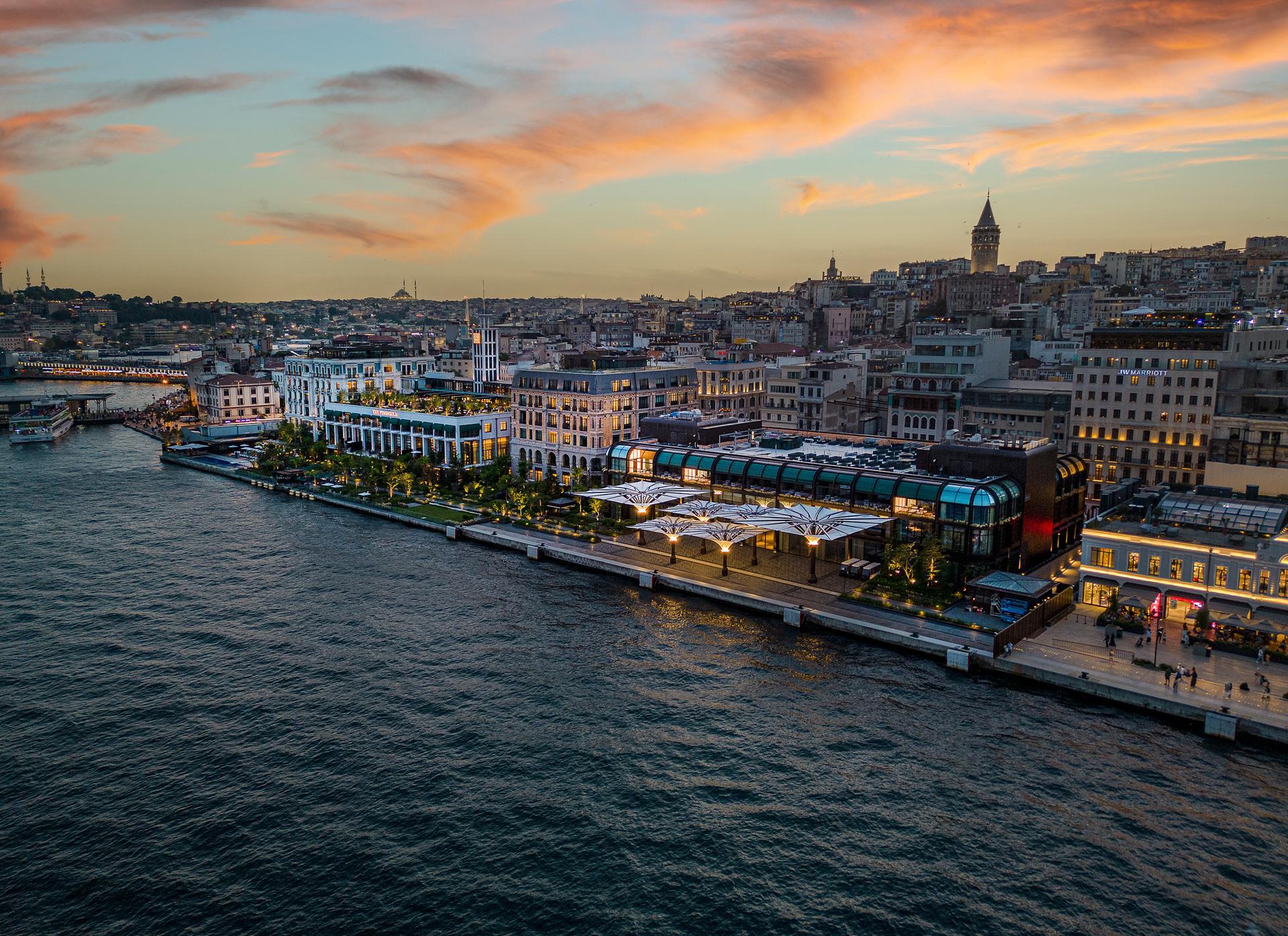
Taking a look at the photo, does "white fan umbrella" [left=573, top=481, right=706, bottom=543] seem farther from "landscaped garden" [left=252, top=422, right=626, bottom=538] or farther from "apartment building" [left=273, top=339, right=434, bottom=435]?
"apartment building" [left=273, top=339, right=434, bottom=435]

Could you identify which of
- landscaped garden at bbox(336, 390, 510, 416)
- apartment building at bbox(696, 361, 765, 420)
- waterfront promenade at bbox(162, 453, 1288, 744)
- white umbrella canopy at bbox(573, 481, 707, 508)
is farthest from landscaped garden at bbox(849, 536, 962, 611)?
landscaped garden at bbox(336, 390, 510, 416)

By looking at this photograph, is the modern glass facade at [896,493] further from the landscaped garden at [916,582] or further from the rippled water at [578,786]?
the rippled water at [578,786]

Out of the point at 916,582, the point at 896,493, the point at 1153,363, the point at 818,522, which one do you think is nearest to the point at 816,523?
the point at 818,522

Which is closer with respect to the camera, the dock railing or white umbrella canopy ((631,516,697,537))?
the dock railing

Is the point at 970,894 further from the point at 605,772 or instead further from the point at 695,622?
the point at 695,622

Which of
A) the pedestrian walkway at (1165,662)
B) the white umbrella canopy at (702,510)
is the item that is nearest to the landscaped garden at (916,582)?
the pedestrian walkway at (1165,662)

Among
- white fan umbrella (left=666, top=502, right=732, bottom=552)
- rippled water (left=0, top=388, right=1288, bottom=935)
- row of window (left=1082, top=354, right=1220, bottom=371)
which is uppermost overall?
row of window (left=1082, top=354, right=1220, bottom=371)

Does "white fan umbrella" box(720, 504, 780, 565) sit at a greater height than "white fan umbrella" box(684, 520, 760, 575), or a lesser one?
greater
